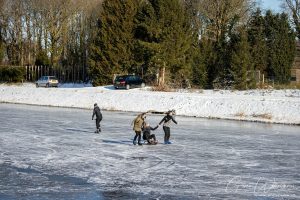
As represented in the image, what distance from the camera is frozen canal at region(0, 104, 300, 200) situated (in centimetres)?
1204

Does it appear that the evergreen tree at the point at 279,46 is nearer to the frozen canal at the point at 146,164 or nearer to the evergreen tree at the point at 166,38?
the evergreen tree at the point at 166,38

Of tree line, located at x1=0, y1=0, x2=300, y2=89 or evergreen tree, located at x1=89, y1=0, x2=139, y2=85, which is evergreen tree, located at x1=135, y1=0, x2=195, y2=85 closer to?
tree line, located at x1=0, y1=0, x2=300, y2=89

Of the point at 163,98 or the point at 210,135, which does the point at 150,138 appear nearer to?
the point at 210,135

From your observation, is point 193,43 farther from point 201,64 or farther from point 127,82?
point 127,82

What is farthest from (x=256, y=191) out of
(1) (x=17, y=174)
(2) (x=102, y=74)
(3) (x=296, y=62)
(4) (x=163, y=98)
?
(3) (x=296, y=62)

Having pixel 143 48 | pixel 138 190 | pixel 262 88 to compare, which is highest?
pixel 143 48

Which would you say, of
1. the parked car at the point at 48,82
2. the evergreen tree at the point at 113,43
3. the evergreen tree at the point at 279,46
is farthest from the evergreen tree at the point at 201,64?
the parked car at the point at 48,82

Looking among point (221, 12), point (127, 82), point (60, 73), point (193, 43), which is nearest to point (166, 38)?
point (193, 43)

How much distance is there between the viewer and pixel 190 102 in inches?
1454

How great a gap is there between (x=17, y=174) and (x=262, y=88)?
36.4 metres

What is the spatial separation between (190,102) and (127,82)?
567 inches

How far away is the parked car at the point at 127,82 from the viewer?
1958 inches

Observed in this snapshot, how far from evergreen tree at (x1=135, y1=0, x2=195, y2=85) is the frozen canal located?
90.6ft

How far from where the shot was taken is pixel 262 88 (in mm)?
47281
